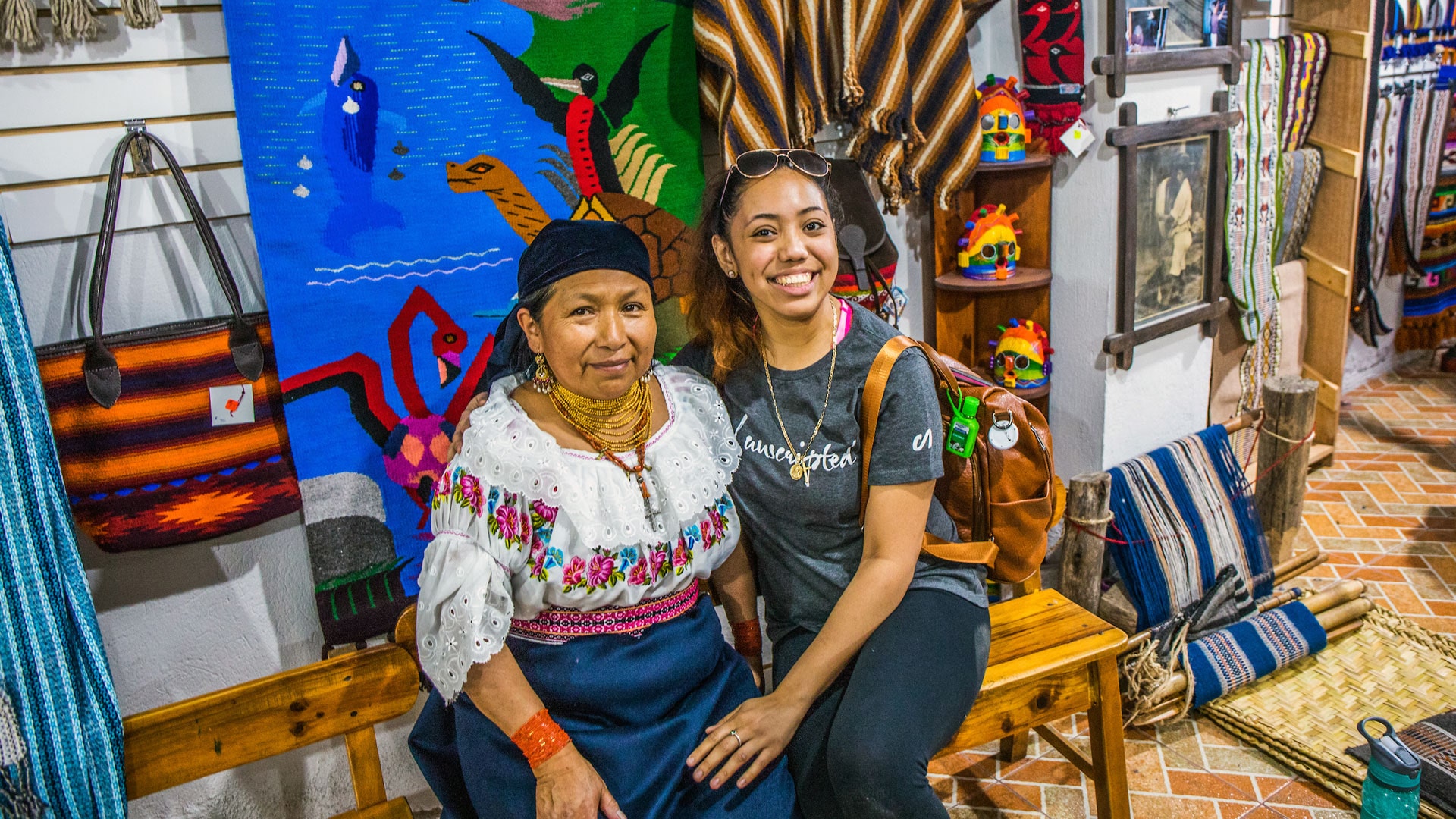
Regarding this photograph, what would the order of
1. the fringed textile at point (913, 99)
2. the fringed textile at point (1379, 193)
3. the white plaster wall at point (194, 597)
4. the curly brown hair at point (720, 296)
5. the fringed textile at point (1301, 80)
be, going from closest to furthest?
1. the curly brown hair at point (720, 296)
2. the white plaster wall at point (194, 597)
3. the fringed textile at point (913, 99)
4. the fringed textile at point (1301, 80)
5. the fringed textile at point (1379, 193)

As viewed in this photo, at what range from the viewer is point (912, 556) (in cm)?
211

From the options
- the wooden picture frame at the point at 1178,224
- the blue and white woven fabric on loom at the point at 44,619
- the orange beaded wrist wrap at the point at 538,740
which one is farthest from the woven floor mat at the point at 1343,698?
the blue and white woven fabric on loom at the point at 44,619

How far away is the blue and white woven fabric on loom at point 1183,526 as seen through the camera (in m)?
3.61

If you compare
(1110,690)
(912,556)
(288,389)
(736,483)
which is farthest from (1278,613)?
(288,389)

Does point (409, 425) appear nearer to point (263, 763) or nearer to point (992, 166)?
point (263, 763)

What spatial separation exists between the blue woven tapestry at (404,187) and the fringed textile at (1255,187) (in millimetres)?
2528

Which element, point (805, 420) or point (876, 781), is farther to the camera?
point (805, 420)

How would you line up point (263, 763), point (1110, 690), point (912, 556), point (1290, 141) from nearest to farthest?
point (912, 556) → point (1110, 690) → point (263, 763) → point (1290, 141)

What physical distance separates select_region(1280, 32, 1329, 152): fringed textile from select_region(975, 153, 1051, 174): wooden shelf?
1.82 metres

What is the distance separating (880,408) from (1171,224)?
230 cm

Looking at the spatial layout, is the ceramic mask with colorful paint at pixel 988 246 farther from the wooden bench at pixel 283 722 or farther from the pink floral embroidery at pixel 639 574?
the wooden bench at pixel 283 722

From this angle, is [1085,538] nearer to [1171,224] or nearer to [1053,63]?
[1171,224]

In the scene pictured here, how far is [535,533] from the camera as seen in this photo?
1871 mm

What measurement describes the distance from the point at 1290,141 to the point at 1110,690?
134 inches
